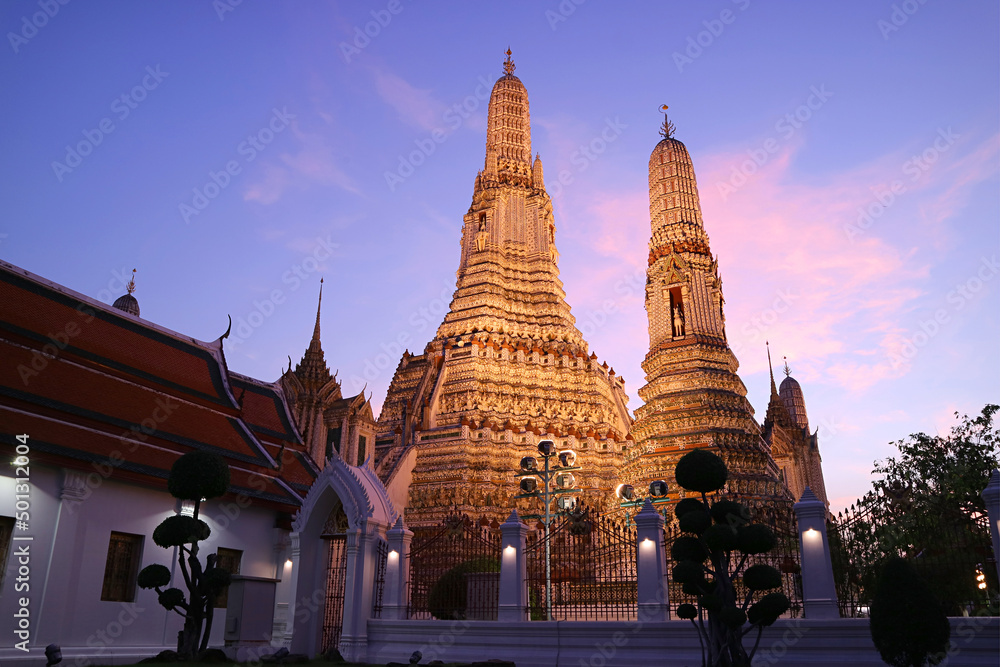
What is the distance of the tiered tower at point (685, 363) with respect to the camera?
28.3 m

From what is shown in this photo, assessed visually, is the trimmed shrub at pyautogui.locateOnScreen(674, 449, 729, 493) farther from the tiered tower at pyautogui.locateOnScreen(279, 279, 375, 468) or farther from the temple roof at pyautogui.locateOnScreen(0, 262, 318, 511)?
the tiered tower at pyautogui.locateOnScreen(279, 279, 375, 468)

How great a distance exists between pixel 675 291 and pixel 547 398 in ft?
28.0

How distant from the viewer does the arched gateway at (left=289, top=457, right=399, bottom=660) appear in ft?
48.1

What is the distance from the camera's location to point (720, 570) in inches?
412

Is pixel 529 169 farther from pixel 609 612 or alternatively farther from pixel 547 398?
pixel 609 612

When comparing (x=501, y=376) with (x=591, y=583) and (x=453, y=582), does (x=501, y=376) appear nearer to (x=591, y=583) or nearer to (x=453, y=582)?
(x=453, y=582)

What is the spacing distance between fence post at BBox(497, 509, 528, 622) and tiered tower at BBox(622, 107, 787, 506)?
50.1 ft

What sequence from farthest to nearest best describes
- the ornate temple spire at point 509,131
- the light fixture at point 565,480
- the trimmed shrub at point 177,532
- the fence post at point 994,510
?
the ornate temple spire at point 509,131 → the light fixture at point 565,480 → the trimmed shrub at point 177,532 → the fence post at point 994,510

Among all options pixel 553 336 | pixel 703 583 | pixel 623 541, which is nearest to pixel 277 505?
pixel 623 541

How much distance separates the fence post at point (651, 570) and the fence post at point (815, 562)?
217cm

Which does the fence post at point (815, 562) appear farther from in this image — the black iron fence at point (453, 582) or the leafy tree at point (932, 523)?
the black iron fence at point (453, 582)

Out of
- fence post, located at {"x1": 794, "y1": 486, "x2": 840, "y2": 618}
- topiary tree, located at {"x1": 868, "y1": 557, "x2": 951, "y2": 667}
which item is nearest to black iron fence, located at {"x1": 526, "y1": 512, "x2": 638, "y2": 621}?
fence post, located at {"x1": 794, "y1": 486, "x2": 840, "y2": 618}

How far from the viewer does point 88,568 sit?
14.3 m

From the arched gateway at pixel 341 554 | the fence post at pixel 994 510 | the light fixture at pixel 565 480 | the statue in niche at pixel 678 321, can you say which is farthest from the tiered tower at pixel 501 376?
the fence post at pixel 994 510
